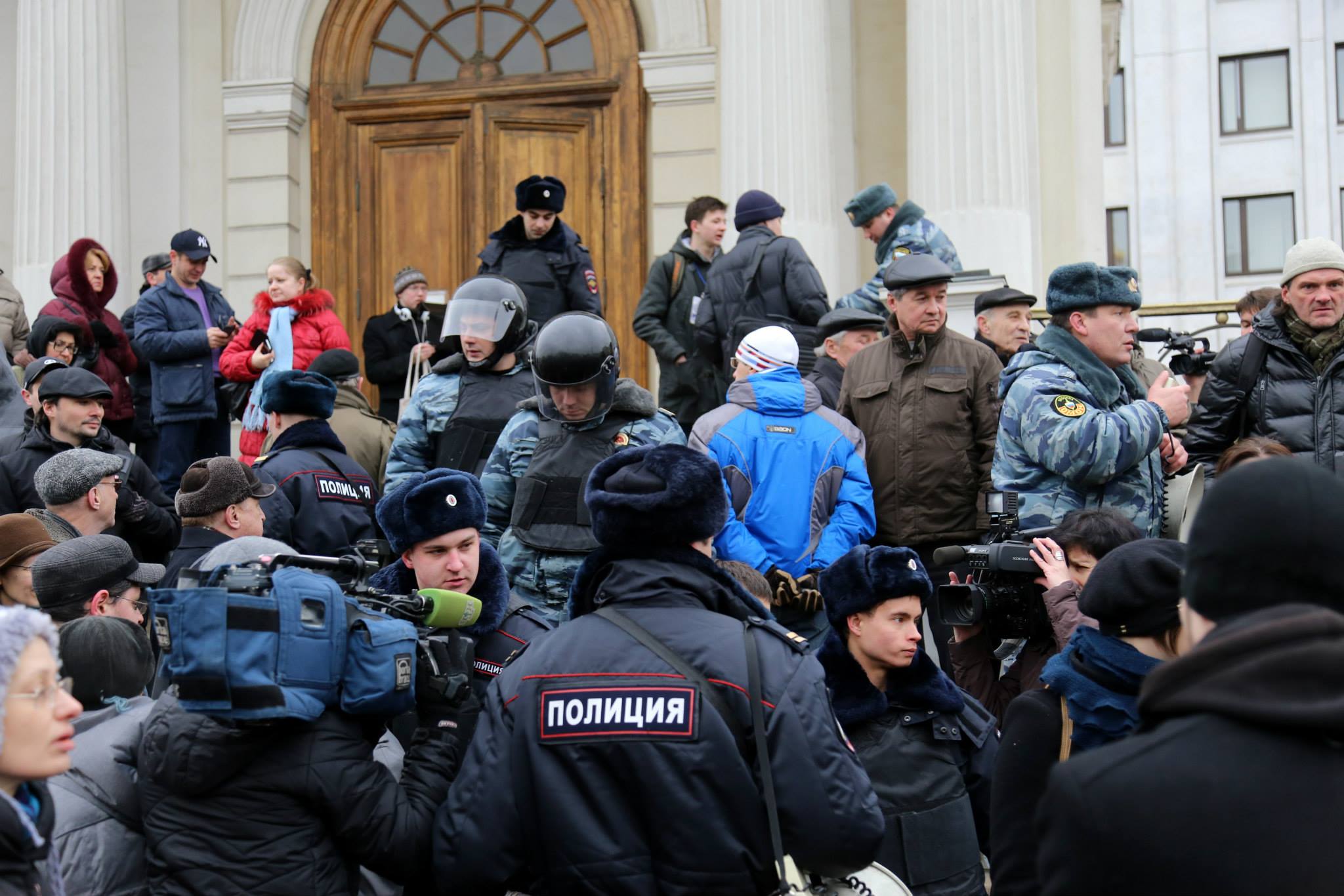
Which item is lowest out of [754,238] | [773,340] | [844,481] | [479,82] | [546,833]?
[546,833]

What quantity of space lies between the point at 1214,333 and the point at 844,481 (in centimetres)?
2925

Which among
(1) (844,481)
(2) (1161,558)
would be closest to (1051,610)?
(2) (1161,558)

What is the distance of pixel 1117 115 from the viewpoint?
41.2 metres

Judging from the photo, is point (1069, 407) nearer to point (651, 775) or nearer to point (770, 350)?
point (770, 350)

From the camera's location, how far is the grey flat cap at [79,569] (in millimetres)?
4879

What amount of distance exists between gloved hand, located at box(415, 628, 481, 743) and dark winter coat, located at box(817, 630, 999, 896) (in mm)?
1097

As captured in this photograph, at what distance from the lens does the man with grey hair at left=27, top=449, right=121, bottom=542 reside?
6367 millimetres

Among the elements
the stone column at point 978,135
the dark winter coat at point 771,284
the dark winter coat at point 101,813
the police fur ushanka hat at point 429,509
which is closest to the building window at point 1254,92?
the stone column at point 978,135

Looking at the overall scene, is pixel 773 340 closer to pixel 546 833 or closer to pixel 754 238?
pixel 754 238

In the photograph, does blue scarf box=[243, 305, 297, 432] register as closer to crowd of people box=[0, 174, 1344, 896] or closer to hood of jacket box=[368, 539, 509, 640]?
crowd of people box=[0, 174, 1344, 896]

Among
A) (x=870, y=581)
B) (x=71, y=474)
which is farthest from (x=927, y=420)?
(x=71, y=474)

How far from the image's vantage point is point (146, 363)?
10008mm

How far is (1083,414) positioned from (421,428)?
8.80 feet

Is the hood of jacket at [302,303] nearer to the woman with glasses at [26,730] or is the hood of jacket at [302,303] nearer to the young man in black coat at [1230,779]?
the woman with glasses at [26,730]
